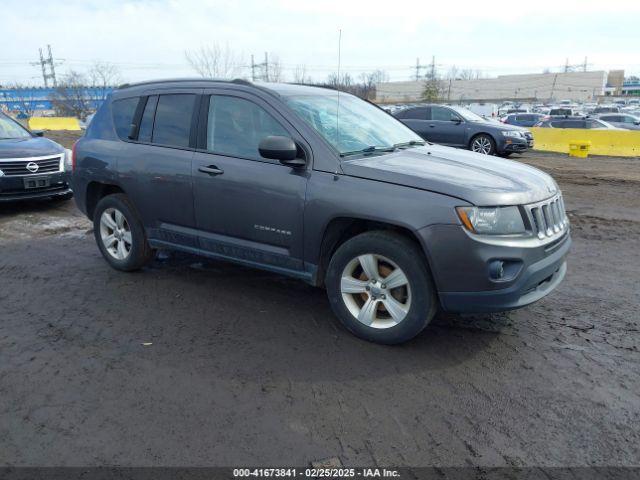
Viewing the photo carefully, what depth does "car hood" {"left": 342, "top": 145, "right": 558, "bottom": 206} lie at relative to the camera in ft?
11.1

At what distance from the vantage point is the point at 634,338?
383 centimetres

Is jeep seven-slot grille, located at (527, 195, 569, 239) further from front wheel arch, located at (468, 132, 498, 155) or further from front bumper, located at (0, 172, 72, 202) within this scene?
front wheel arch, located at (468, 132, 498, 155)

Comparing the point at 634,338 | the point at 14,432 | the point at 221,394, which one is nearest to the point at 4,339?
the point at 14,432

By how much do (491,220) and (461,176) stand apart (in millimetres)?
457

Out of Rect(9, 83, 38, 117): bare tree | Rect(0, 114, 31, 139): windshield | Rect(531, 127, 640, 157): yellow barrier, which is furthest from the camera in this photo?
Rect(9, 83, 38, 117): bare tree

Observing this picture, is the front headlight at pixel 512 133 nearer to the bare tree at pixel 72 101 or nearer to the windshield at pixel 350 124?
the windshield at pixel 350 124

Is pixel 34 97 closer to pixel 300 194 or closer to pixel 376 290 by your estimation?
pixel 300 194

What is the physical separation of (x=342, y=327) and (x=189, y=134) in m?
2.22

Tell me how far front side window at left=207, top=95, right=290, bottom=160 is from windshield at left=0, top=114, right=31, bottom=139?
20.0ft

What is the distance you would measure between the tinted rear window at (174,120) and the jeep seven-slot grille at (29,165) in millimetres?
4262

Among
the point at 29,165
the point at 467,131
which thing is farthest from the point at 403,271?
the point at 467,131

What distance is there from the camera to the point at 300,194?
3863 mm

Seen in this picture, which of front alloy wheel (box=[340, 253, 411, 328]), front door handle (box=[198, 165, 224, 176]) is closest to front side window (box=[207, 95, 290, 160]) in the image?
front door handle (box=[198, 165, 224, 176])

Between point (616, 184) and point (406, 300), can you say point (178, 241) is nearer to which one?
point (406, 300)
